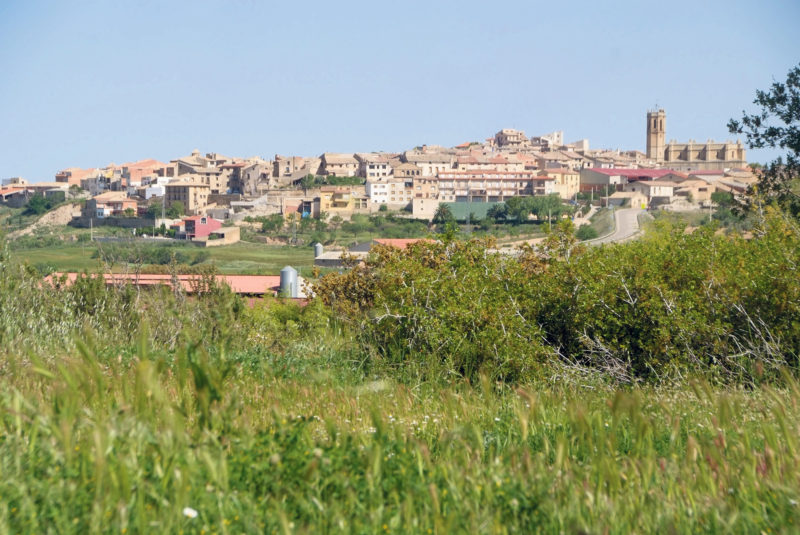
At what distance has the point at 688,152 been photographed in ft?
Answer: 413

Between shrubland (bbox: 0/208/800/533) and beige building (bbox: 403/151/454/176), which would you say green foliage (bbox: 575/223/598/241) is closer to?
beige building (bbox: 403/151/454/176)

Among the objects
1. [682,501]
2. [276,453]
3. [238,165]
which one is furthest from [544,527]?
[238,165]

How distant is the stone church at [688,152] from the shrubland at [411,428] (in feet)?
397

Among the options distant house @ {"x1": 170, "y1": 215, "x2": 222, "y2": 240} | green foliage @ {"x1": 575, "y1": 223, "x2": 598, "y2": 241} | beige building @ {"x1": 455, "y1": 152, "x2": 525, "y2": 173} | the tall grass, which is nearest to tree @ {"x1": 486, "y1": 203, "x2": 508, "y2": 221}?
green foliage @ {"x1": 575, "y1": 223, "x2": 598, "y2": 241}

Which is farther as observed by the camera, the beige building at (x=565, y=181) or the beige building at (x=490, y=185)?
the beige building at (x=565, y=181)

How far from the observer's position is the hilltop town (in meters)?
82.4

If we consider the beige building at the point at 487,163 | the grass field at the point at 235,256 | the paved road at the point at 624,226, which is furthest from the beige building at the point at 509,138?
the grass field at the point at 235,256

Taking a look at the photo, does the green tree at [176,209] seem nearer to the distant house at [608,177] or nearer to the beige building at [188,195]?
the beige building at [188,195]

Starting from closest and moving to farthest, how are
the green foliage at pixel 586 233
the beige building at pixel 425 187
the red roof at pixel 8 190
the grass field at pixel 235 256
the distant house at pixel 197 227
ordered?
1. the grass field at pixel 235 256
2. the green foliage at pixel 586 233
3. the distant house at pixel 197 227
4. the beige building at pixel 425 187
5. the red roof at pixel 8 190

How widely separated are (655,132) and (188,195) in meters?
81.2

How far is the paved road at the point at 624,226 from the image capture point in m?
50.1

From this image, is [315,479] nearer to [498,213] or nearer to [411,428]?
[411,428]

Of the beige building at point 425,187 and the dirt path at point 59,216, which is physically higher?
the beige building at point 425,187

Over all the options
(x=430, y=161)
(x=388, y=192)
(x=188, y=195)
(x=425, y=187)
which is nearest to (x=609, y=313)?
(x=388, y=192)
